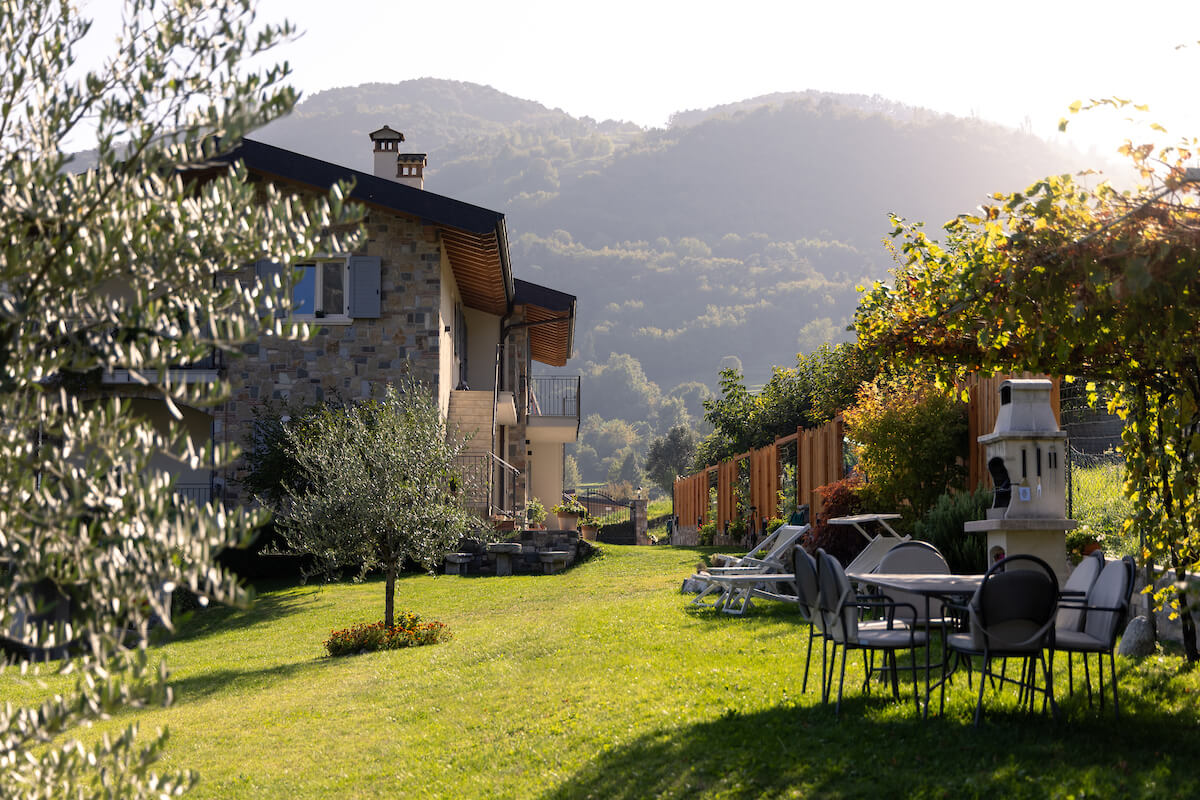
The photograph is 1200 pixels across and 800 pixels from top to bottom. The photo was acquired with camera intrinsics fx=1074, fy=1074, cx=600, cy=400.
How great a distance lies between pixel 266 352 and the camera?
16922 mm

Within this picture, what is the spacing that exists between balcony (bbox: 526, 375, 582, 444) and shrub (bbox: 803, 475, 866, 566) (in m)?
10.6

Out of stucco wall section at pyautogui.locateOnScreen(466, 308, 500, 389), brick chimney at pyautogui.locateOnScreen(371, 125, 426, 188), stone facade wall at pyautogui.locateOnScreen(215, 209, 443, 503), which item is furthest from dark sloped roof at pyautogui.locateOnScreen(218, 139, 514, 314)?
stucco wall section at pyautogui.locateOnScreen(466, 308, 500, 389)

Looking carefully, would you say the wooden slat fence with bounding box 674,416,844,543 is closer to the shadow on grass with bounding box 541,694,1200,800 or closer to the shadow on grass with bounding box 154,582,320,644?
the shadow on grass with bounding box 154,582,320,644

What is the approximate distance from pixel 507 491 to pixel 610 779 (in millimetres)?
16178

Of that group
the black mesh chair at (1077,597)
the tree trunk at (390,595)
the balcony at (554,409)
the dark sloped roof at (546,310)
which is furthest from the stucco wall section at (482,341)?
the black mesh chair at (1077,597)

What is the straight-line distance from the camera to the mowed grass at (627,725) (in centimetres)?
454

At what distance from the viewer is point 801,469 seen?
16328 millimetres

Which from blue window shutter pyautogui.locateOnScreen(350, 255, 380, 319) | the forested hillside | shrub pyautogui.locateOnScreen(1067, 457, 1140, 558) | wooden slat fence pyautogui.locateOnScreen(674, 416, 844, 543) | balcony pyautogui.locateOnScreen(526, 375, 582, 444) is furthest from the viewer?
the forested hillside

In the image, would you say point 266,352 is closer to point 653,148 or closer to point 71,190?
point 71,190

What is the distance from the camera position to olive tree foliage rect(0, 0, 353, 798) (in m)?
2.40

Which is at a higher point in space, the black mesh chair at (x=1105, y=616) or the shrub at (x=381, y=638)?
the black mesh chair at (x=1105, y=616)

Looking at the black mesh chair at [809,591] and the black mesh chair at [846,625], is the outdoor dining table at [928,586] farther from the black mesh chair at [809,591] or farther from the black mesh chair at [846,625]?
the black mesh chair at [809,591]

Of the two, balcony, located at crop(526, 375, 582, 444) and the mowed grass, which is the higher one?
balcony, located at crop(526, 375, 582, 444)

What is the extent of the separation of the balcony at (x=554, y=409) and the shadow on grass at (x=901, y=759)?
17.2 metres
